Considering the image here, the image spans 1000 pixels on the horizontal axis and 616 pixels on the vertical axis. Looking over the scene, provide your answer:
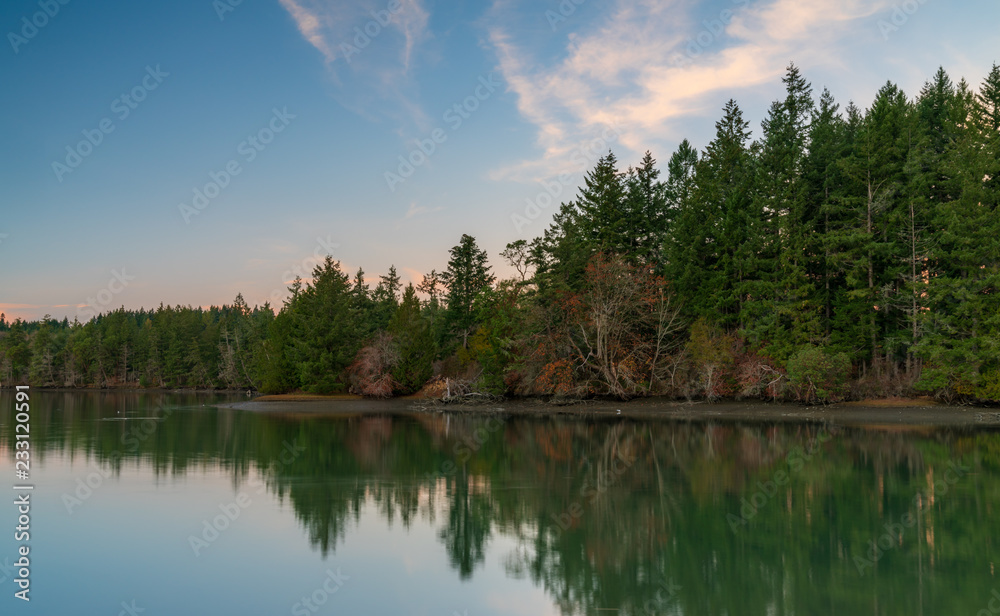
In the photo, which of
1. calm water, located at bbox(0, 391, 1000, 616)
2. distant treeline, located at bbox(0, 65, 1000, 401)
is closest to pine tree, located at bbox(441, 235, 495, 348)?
distant treeline, located at bbox(0, 65, 1000, 401)

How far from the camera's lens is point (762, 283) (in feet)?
150

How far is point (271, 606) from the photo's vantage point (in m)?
9.00

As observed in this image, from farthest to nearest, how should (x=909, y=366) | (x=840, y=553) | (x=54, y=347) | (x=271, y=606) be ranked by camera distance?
(x=54, y=347)
(x=909, y=366)
(x=840, y=553)
(x=271, y=606)

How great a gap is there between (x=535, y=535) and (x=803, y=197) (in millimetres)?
41977

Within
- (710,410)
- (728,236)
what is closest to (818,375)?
(710,410)

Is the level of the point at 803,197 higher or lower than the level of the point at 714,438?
higher

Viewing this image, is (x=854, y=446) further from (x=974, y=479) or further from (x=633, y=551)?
(x=633, y=551)

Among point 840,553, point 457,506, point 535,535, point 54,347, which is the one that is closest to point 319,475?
point 457,506

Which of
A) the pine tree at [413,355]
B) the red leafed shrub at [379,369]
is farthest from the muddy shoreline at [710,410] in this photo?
the pine tree at [413,355]

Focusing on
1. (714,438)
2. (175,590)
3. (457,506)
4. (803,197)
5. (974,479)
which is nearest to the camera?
(175,590)

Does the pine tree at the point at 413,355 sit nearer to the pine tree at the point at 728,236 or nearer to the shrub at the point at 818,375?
the pine tree at the point at 728,236

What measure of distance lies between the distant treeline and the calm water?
Result: 18.5 metres

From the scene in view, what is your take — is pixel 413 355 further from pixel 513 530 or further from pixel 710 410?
pixel 513 530

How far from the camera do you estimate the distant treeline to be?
132ft
